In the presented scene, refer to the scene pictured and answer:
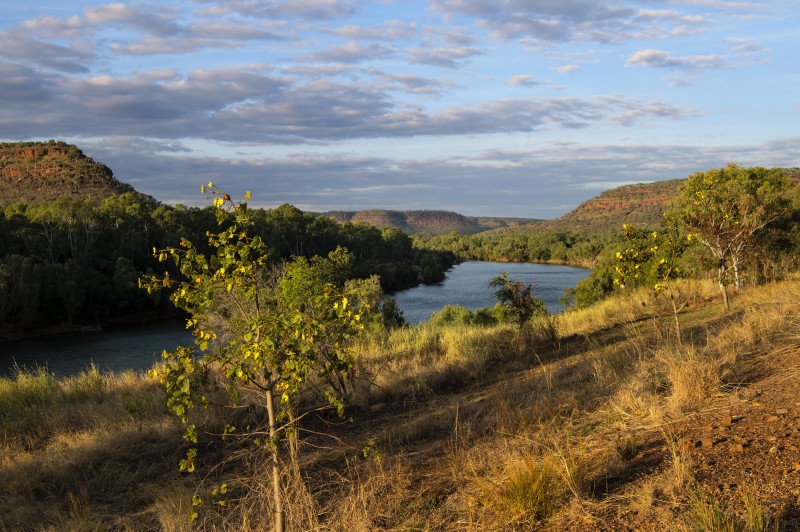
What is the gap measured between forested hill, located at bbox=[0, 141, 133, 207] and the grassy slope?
225ft

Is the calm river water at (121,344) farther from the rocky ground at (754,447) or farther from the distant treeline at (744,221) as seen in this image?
the rocky ground at (754,447)

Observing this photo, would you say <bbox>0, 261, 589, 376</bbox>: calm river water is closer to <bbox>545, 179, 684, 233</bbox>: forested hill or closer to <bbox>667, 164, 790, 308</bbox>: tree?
<bbox>667, 164, 790, 308</bbox>: tree

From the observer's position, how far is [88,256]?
47.3 metres

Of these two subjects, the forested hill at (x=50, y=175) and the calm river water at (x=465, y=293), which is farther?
the forested hill at (x=50, y=175)

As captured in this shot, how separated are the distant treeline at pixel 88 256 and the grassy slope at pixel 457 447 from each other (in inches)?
1076

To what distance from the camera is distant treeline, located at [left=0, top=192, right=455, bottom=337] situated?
39.0 m

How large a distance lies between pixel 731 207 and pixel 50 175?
82.6 meters

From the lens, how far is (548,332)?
41.5ft

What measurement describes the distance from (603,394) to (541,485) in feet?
10.0

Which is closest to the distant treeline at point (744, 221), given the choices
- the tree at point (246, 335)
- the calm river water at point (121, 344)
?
the calm river water at point (121, 344)

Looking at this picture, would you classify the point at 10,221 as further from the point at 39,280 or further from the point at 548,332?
the point at 548,332

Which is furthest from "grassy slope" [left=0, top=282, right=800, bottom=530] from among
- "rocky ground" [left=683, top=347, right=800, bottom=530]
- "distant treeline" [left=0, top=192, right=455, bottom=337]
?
"distant treeline" [left=0, top=192, right=455, bottom=337]

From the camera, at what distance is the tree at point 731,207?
1502 centimetres

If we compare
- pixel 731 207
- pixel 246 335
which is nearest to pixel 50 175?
pixel 731 207
